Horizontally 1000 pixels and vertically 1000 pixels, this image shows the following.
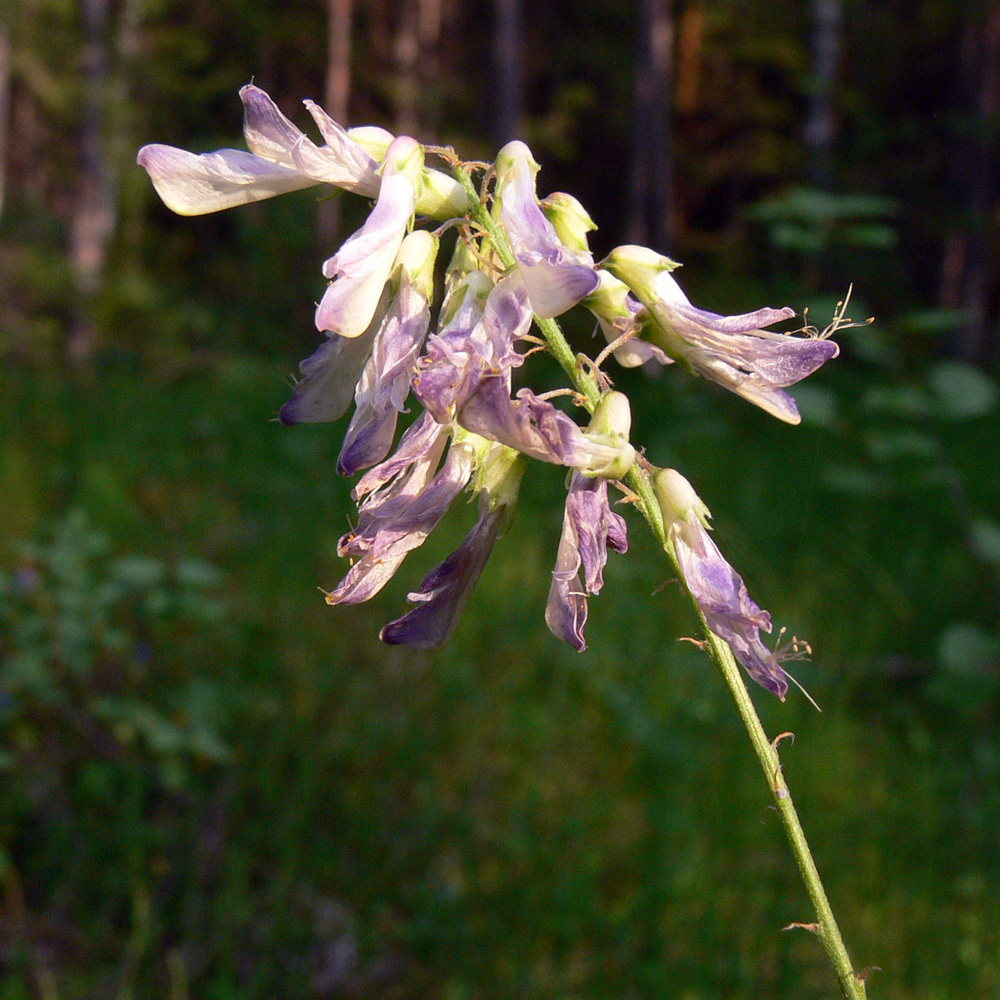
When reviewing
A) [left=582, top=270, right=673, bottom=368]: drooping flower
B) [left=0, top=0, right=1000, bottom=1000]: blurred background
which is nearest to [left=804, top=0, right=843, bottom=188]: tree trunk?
[left=0, top=0, right=1000, bottom=1000]: blurred background

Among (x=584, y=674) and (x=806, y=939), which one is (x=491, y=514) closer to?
(x=806, y=939)

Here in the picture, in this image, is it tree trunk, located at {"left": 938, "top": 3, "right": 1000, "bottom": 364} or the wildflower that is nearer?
the wildflower

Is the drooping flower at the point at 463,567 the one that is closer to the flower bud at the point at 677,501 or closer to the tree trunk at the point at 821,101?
the flower bud at the point at 677,501

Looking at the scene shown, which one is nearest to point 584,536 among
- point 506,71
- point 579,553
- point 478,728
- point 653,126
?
point 579,553

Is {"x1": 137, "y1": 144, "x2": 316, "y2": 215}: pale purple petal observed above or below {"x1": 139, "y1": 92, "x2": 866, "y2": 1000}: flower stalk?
above

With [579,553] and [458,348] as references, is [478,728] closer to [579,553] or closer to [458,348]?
[579,553]

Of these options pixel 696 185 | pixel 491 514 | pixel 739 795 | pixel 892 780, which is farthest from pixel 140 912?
pixel 696 185

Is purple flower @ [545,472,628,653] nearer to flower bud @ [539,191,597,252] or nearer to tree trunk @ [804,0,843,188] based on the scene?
flower bud @ [539,191,597,252]

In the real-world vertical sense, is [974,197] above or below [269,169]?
above
